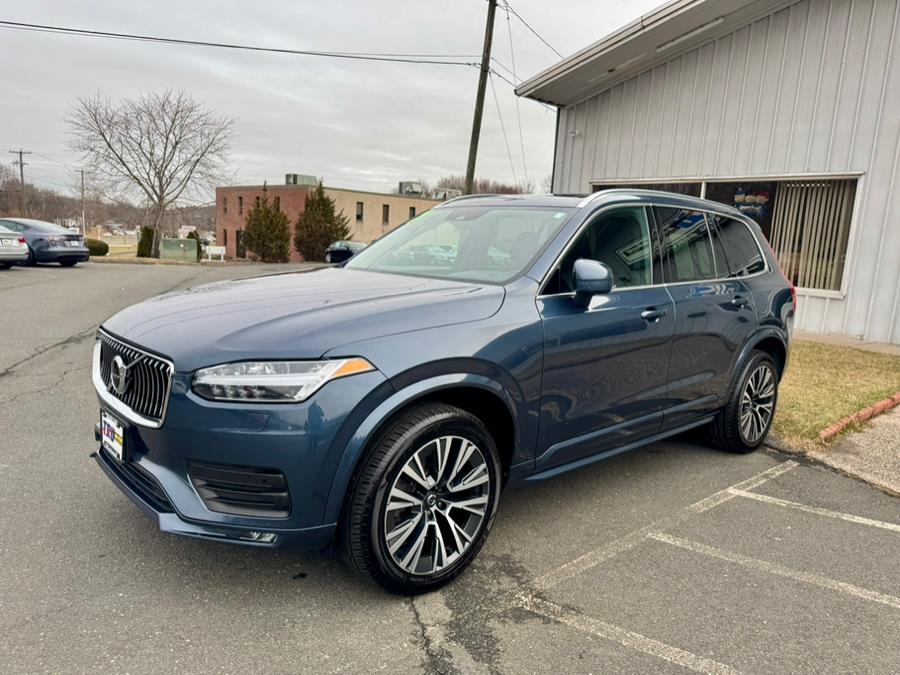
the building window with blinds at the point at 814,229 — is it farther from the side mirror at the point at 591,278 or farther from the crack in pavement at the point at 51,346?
the crack in pavement at the point at 51,346

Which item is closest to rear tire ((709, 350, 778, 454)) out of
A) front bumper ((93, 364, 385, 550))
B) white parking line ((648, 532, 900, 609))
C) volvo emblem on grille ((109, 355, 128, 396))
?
white parking line ((648, 532, 900, 609))

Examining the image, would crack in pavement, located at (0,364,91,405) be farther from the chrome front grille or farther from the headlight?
the headlight

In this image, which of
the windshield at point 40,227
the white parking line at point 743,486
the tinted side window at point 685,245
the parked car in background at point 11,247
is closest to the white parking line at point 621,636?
the white parking line at point 743,486

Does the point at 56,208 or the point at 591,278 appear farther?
the point at 56,208

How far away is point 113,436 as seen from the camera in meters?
2.86

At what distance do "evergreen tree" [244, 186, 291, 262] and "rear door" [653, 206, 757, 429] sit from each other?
4547cm

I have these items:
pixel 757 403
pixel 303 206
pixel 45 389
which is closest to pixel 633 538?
pixel 757 403

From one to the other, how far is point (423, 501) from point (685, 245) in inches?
100

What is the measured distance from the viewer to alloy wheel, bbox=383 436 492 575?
2.67 metres

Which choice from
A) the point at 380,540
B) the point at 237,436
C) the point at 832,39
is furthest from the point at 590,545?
the point at 832,39

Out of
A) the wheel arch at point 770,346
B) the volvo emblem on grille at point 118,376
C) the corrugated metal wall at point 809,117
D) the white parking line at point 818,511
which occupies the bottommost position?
the white parking line at point 818,511

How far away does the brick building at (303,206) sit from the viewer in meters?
55.0

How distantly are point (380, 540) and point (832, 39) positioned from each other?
33.4 ft

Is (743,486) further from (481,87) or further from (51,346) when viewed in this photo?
(481,87)
